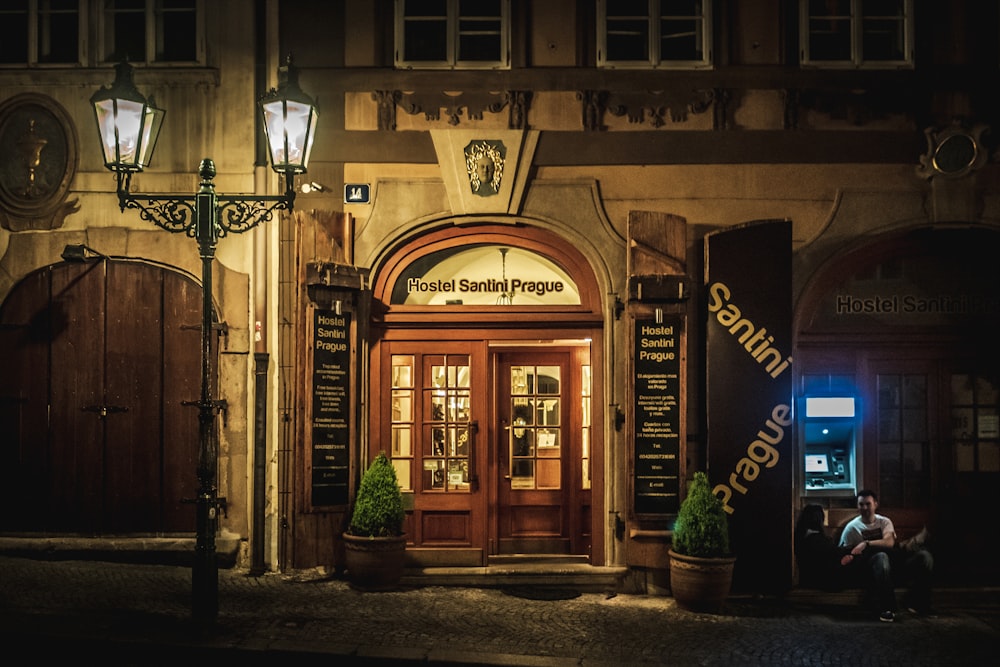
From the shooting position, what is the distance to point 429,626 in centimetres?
874

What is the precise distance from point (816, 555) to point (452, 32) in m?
7.22

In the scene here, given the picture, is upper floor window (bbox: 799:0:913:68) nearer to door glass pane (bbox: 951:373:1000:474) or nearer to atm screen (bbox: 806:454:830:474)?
door glass pane (bbox: 951:373:1000:474)

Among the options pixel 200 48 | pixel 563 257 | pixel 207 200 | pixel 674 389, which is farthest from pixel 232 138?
pixel 674 389

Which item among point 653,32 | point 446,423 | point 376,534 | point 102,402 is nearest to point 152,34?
point 102,402

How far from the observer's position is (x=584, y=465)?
445 inches

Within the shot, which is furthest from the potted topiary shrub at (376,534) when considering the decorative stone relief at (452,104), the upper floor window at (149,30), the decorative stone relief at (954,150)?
the decorative stone relief at (954,150)

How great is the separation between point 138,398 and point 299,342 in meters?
2.17

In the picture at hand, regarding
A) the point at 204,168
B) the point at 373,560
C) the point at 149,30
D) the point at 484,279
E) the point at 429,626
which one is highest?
the point at 149,30

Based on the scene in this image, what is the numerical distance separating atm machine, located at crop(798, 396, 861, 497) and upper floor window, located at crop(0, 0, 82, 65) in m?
9.64

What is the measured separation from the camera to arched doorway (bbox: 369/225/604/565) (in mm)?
10891

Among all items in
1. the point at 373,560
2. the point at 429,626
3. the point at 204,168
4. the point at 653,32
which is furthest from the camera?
the point at 653,32

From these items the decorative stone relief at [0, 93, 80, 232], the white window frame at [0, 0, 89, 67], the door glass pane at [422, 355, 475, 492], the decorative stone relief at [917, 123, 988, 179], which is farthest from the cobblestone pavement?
the white window frame at [0, 0, 89, 67]

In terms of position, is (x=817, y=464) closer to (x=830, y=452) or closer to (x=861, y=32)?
(x=830, y=452)

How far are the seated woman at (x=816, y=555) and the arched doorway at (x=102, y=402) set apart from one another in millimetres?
6983
